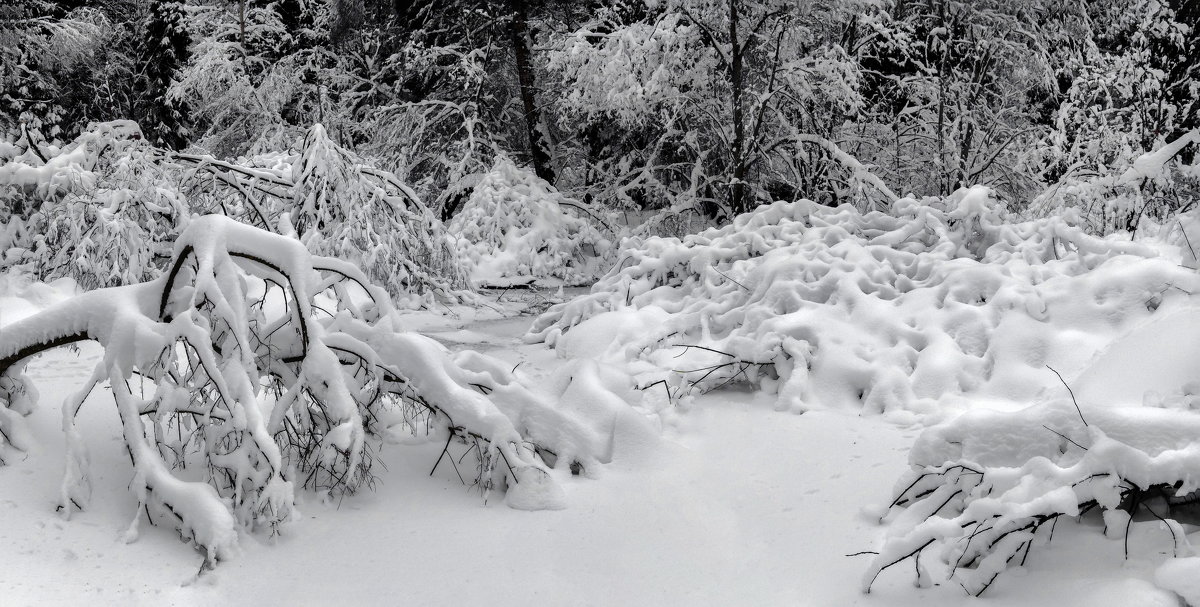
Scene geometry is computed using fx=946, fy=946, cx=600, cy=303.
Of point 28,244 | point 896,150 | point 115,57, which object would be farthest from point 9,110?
point 896,150

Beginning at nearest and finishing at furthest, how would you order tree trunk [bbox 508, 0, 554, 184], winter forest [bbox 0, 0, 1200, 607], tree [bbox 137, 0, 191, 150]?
winter forest [bbox 0, 0, 1200, 607]
tree trunk [bbox 508, 0, 554, 184]
tree [bbox 137, 0, 191, 150]

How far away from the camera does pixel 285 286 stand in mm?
3785

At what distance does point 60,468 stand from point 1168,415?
3.78 meters

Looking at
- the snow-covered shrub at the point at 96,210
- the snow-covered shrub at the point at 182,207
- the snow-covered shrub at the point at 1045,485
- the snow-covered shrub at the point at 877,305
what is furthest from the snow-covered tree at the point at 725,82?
the snow-covered shrub at the point at 1045,485

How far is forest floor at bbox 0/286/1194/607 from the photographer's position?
292cm

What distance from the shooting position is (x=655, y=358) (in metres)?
6.15

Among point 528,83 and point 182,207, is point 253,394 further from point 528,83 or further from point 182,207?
point 528,83

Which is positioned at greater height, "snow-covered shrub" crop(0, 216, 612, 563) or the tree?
"snow-covered shrub" crop(0, 216, 612, 563)

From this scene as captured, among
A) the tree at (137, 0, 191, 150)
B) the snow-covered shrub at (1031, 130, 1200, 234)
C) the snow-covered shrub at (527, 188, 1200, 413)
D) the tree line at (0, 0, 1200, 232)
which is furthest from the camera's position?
the tree at (137, 0, 191, 150)

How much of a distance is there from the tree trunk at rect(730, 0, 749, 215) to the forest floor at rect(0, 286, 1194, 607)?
7.36 m

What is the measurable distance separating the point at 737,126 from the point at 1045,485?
29.6ft

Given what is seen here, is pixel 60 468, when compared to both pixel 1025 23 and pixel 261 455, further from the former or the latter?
pixel 1025 23

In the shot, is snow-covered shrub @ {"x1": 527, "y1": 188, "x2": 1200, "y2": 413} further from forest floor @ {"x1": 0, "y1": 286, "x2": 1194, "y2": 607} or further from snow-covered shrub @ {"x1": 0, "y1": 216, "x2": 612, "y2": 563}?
snow-covered shrub @ {"x1": 0, "y1": 216, "x2": 612, "y2": 563}

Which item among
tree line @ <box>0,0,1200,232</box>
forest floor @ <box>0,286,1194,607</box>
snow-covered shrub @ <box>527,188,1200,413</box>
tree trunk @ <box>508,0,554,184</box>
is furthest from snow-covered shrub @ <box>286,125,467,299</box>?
tree trunk @ <box>508,0,554,184</box>
